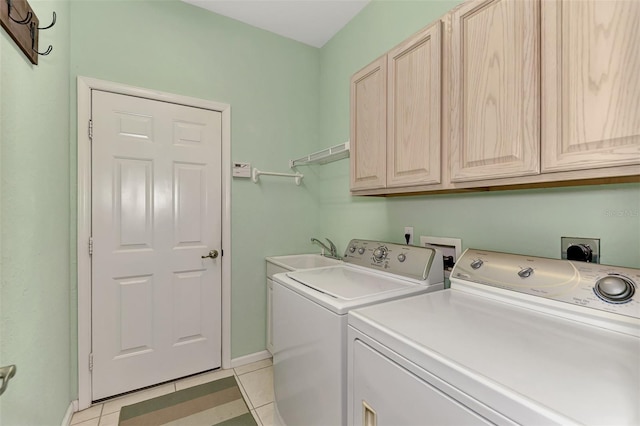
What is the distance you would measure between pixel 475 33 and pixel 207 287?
2270 mm

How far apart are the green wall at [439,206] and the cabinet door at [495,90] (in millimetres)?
327

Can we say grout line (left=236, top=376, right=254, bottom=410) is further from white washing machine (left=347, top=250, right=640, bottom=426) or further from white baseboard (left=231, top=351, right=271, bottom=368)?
white washing machine (left=347, top=250, right=640, bottom=426)

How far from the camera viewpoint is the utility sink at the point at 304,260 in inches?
93.5

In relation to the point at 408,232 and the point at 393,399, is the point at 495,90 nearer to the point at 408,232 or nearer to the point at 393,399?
the point at 408,232

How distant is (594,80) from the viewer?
0.81 meters

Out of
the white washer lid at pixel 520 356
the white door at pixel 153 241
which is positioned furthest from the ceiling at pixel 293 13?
the white washer lid at pixel 520 356

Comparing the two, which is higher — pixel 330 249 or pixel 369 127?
pixel 369 127

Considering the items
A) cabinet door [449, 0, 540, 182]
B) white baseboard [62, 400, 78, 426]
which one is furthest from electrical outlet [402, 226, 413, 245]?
white baseboard [62, 400, 78, 426]

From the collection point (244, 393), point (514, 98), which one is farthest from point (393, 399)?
point (244, 393)

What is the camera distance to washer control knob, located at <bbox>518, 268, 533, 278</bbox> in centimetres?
106

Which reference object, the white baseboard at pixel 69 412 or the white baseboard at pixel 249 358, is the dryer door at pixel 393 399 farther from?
the white baseboard at pixel 69 412

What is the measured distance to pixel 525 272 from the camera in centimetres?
107

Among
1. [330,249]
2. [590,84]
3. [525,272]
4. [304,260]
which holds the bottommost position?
[304,260]

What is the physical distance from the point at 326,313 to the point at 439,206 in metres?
0.94
